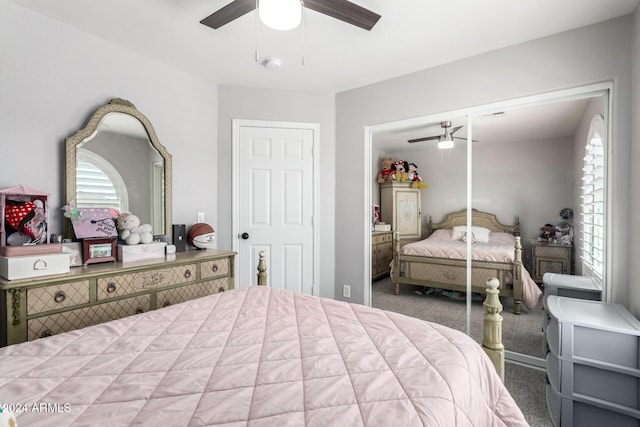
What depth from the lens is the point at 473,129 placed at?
284cm

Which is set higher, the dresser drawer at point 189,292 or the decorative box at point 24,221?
the decorative box at point 24,221

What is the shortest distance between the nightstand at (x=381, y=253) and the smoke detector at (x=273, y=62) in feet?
6.14

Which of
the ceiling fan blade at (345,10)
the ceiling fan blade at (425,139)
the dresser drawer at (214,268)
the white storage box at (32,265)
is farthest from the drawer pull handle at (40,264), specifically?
the ceiling fan blade at (425,139)

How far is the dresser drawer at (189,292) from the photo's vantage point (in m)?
2.40

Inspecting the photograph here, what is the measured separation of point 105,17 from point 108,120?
71 centimetres

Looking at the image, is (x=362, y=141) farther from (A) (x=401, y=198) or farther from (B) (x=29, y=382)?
(B) (x=29, y=382)

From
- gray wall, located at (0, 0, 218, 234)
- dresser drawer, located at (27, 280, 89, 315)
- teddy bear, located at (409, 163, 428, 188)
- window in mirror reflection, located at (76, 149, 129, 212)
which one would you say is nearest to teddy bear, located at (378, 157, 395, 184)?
teddy bear, located at (409, 163, 428, 188)

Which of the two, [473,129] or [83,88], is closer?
[83,88]

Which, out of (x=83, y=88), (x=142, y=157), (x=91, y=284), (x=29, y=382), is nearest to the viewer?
(x=29, y=382)

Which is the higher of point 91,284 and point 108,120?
point 108,120

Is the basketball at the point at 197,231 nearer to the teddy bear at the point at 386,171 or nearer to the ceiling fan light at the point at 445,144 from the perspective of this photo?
the teddy bear at the point at 386,171

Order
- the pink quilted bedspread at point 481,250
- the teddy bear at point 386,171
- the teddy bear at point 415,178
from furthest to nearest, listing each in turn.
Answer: the teddy bear at point 386,171
the teddy bear at point 415,178
the pink quilted bedspread at point 481,250

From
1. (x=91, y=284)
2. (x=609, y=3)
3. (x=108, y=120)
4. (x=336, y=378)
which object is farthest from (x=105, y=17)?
(x=609, y=3)

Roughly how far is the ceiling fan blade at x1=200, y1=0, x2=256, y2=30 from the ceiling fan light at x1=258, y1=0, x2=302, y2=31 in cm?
17
